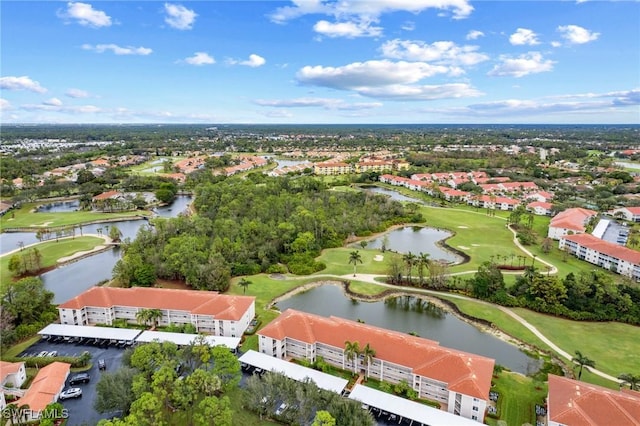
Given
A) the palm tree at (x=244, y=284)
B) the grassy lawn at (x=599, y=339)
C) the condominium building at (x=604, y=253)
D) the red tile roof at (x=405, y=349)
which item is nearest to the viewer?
the red tile roof at (x=405, y=349)

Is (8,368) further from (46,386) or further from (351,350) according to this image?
(351,350)

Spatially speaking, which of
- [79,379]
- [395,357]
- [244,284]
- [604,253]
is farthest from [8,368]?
[604,253]

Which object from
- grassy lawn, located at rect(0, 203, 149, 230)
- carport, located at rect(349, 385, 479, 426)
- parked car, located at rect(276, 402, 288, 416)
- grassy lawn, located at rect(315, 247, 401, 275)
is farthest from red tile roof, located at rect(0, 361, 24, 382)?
grassy lawn, located at rect(0, 203, 149, 230)

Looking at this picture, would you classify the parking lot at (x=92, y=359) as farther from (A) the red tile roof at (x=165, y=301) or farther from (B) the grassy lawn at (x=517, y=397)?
(B) the grassy lawn at (x=517, y=397)

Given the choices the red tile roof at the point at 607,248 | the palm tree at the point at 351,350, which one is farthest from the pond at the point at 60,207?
the red tile roof at the point at 607,248

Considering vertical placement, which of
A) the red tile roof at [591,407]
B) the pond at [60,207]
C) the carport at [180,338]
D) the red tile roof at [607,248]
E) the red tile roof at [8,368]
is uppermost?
the red tile roof at [607,248]

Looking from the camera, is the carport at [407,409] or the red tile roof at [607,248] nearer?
the carport at [407,409]

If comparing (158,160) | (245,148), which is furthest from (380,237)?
(245,148)

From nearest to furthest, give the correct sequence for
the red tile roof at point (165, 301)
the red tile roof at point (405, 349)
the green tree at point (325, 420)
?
the green tree at point (325, 420)
the red tile roof at point (405, 349)
the red tile roof at point (165, 301)
